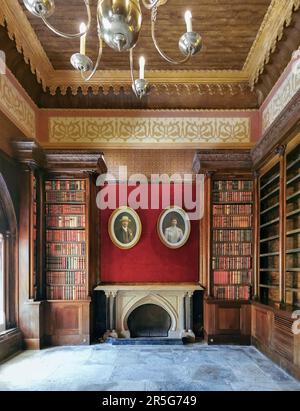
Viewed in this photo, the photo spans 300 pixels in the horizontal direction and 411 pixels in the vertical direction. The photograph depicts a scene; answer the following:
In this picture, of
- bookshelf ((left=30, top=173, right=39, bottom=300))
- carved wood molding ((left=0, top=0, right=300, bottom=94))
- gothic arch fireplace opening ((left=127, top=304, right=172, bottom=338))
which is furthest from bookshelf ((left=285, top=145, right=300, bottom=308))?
bookshelf ((left=30, top=173, right=39, bottom=300))

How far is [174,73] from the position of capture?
18.3 ft

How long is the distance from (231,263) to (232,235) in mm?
438

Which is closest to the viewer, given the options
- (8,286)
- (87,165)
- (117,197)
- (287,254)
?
(287,254)

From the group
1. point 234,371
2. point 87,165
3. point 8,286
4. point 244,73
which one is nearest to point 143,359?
point 234,371

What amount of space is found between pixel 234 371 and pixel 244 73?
14.4 feet

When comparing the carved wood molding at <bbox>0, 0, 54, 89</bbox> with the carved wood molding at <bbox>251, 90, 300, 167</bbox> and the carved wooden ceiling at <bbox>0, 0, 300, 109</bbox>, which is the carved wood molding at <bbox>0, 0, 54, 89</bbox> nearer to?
the carved wooden ceiling at <bbox>0, 0, 300, 109</bbox>

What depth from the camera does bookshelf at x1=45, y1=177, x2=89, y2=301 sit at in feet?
17.5

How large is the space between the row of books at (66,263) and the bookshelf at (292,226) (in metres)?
2.95

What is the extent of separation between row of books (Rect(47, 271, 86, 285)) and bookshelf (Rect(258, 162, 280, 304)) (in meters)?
2.71

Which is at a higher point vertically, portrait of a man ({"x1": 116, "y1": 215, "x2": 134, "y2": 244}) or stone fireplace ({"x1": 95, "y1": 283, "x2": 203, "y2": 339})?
portrait of a man ({"x1": 116, "y1": 215, "x2": 134, "y2": 244})

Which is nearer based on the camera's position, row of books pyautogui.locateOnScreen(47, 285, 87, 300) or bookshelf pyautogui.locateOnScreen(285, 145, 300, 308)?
bookshelf pyautogui.locateOnScreen(285, 145, 300, 308)

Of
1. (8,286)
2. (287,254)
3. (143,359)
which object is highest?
(287,254)

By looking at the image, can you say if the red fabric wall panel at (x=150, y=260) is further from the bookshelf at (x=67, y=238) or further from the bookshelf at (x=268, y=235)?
the bookshelf at (x=268, y=235)
